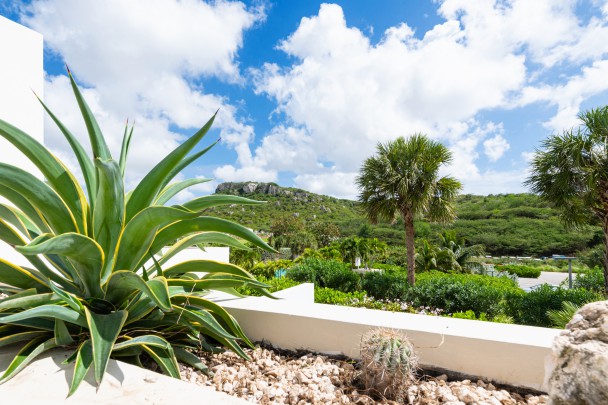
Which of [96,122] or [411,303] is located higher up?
[96,122]

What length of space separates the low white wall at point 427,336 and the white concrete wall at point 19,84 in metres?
3.53

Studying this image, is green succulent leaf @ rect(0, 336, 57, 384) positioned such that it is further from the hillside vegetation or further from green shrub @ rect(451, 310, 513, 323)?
the hillside vegetation

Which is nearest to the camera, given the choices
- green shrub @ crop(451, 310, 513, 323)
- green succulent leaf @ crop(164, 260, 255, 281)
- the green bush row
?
green succulent leaf @ crop(164, 260, 255, 281)

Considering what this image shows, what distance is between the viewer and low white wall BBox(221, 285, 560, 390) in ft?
7.05

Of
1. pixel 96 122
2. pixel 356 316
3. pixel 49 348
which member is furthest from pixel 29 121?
pixel 356 316

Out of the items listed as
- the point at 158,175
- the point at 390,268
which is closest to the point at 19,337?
the point at 158,175

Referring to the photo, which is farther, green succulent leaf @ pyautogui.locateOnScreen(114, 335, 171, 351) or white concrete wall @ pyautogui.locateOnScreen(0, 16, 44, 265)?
white concrete wall @ pyautogui.locateOnScreen(0, 16, 44, 265)

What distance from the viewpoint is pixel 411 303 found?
9.25 meters

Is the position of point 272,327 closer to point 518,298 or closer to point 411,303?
point 411,303

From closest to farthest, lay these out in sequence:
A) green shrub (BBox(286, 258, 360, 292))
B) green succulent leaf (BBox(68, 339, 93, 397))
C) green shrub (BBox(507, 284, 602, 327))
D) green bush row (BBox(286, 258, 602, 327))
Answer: green succulent leaf (BBox(68, 339, 93, 397))
green bush row (BBox(286, 258, 602, 327))
green shrub (BBox(507, 284, 602, 327))
green shrub (BBox(286, 258, 360, 292))

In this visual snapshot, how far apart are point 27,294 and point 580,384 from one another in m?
2.79

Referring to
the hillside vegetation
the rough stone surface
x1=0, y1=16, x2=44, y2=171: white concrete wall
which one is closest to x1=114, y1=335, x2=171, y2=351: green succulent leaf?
the rough stone surface

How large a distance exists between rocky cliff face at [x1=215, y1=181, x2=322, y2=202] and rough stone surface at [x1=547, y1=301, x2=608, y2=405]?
51293 mm

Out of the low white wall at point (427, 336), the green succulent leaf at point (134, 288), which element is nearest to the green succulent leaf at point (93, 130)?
the green succulent leaf at point (134, 288)
